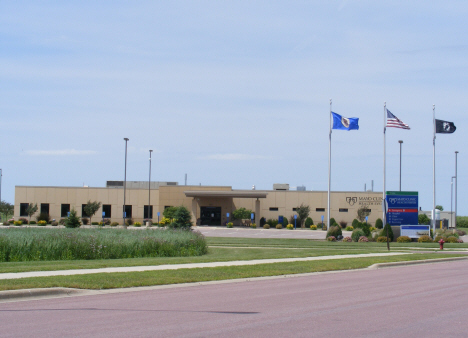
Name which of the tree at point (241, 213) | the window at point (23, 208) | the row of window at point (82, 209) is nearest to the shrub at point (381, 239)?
the tree at point (241, 213)

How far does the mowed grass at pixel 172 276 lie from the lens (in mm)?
12664

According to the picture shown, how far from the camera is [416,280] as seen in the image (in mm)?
16234

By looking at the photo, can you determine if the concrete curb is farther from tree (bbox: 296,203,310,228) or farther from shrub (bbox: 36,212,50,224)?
shrub (bbox: 36,212,50,224)

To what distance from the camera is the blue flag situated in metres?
43.5

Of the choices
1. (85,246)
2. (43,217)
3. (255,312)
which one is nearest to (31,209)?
(43,217)

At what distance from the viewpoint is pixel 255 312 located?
397 inches

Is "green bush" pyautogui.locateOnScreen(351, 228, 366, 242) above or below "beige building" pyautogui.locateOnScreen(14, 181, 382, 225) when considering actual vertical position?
below

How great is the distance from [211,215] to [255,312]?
68464mm

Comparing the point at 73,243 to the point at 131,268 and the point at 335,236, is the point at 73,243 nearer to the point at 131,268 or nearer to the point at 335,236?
the point at 131,268

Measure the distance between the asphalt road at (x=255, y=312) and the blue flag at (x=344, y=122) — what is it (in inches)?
1165

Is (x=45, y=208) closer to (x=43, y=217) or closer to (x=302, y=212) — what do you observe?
(x=43, y=217)

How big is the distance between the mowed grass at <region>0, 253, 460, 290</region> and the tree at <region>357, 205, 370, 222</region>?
55424mm

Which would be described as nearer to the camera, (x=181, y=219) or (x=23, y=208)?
(x=181, y=219)

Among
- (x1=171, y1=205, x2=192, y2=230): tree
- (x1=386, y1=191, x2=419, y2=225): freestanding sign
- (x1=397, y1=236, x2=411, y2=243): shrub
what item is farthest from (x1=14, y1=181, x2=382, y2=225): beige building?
(x1=171, y1=205, x2=192, y2=230): tree
